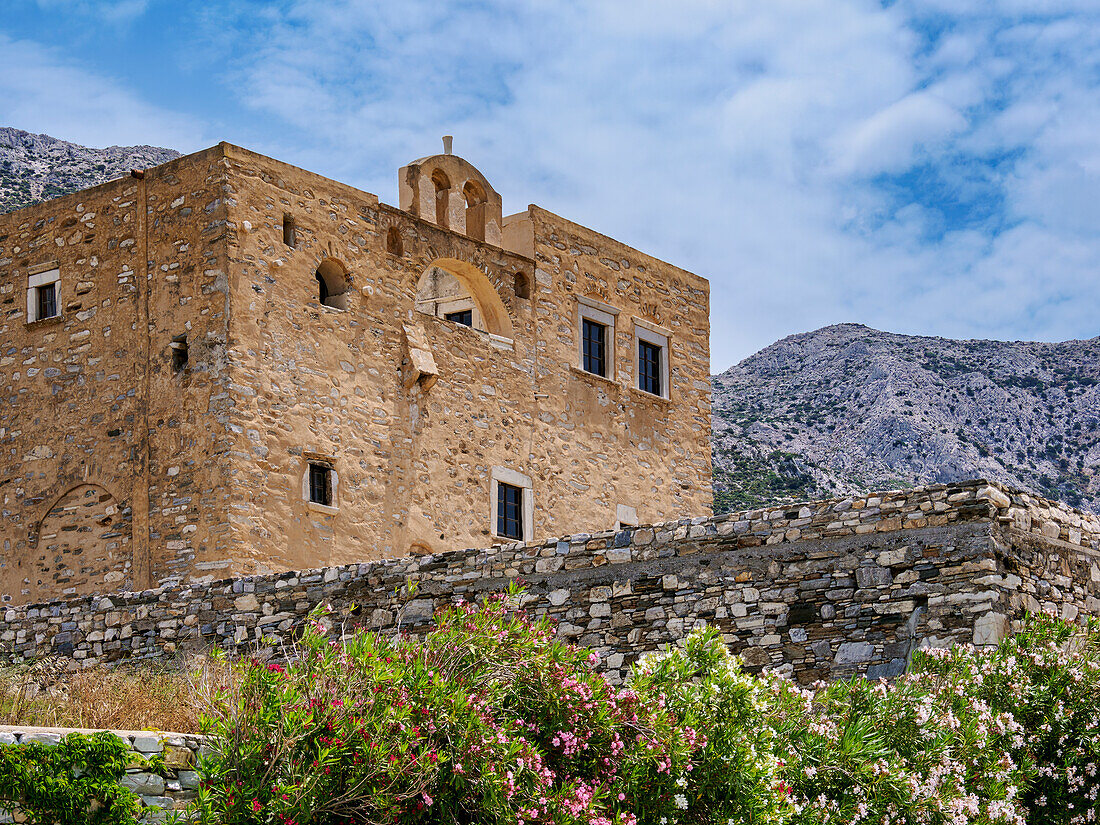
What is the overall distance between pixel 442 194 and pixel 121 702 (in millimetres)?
13634

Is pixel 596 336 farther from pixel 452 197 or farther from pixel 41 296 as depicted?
pixel 41 296

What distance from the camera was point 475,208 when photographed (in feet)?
76.0

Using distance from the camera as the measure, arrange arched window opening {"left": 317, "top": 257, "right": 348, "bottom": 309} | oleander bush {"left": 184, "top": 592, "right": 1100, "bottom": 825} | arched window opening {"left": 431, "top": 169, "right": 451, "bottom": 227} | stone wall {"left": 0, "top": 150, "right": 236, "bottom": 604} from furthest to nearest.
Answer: arched window opening {"left": 431, "top": 169, "right": 451, "bottom": 227}, arched window opening {"left": 317, "top": 257, "right": 348, "bottom": 309}, stone wall {"left": 0, "top": 150, "right": 236, "bottom": 604}, oleander bush {"left": 184, "top": 592, "right": 1100, "bottom": 825}

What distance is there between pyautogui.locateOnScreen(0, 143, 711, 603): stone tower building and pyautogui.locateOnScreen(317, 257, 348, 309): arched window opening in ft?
0.11

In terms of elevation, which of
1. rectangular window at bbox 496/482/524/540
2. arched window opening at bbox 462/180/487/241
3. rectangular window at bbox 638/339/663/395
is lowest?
rectangular window at bbox 496/482/524/540

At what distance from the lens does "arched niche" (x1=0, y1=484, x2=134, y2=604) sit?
19.2 metres

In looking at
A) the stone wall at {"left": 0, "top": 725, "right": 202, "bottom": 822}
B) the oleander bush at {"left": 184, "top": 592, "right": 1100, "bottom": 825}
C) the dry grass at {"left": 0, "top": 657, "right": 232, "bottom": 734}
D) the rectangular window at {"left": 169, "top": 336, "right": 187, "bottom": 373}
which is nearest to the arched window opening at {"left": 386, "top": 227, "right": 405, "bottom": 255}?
the rectangular window at {"left": 169, "top": 336, "right": 187, "bottom": 373}

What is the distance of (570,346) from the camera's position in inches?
925

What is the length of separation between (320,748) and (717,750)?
112 inches

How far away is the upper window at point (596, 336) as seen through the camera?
2378 cm

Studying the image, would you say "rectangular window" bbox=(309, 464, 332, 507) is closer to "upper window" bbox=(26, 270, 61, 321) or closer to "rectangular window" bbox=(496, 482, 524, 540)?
"rectangular window" bbox=(496, 482, 524, 540)

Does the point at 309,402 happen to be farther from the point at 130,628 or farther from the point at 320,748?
the point at 320,748

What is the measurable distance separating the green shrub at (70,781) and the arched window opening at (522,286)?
50.2 feet

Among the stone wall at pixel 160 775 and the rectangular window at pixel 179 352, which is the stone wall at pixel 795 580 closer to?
the stone wall at pixel 160 775
